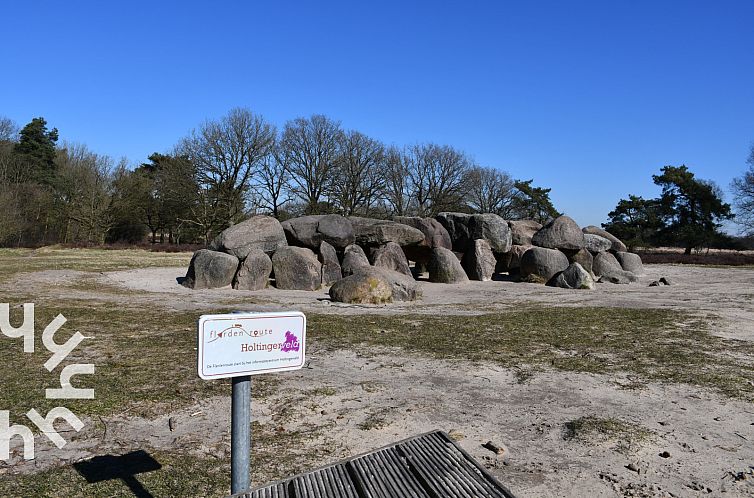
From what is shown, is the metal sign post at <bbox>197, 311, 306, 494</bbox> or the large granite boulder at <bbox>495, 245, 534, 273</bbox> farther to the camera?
the large granite boulder at <bbox>495, 245, 534, 273</bbox>

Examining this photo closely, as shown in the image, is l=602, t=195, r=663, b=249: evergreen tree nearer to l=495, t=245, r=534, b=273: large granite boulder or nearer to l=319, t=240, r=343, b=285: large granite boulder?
l=495, t=245, r=534, b=273: large granite boulder

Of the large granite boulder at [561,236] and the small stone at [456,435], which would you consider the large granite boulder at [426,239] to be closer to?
the large granite boulder at [561,236]

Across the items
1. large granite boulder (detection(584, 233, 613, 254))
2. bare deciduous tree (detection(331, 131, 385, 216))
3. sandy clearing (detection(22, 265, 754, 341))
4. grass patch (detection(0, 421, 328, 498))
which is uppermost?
bare deciduous tree (detection(331, 131, 385, 216))

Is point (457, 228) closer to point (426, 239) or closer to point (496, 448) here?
point (426, 239)

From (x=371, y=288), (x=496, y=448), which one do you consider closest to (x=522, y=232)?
(x=371, y=288)

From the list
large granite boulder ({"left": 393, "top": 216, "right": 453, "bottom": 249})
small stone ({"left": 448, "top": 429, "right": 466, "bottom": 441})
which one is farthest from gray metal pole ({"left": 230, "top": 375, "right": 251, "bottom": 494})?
large granite boulder ({"left": 393, "top": 216, "right": 453, "bottom": 249})

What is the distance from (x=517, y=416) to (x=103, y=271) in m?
17.2

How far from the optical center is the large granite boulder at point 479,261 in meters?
18.3

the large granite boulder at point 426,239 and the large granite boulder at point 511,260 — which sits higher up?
the large granite boulder at point 426,239

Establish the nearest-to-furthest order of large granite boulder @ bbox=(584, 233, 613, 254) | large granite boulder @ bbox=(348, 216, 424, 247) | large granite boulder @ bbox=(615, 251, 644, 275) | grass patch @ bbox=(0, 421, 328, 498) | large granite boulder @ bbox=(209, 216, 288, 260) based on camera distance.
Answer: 1. grass patch @ bbox=(0, 421, 328, 498)
2. large granite boulder @ bbox=(209, 216, 288, 260)
3. large granite boulder @ bbox=(348, 216, 424, 247)
4. large granite boulder @ bbox=(584, 233, 613, 254)
5. large granite boulder @ bbox=(615, 251, 644, 275)

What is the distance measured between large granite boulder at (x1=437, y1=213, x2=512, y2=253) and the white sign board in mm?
16882

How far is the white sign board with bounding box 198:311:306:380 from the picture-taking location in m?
2.42

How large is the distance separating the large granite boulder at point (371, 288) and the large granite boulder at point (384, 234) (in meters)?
4.92

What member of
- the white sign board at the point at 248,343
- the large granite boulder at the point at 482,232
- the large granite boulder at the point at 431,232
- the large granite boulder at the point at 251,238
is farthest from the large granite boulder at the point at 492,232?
the white sign board at the point at 248,343
